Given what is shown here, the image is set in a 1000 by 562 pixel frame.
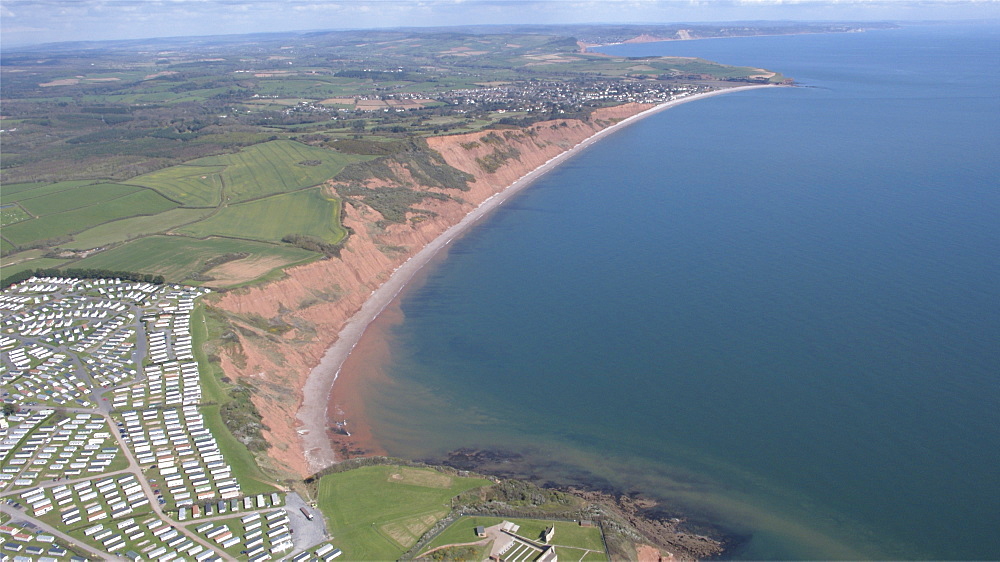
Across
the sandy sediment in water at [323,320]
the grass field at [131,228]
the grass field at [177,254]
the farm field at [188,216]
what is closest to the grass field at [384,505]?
the sandy sediment in water at [323,320]

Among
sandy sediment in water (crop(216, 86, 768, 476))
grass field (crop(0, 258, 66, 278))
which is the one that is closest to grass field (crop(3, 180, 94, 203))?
grass field (crop(0, 258, 66, 278))

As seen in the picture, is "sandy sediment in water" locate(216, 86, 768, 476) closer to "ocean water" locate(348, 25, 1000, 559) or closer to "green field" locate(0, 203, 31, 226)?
"ocean water" locate(348, 25, 1000, 559)

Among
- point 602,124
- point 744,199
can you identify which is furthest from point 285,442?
point 602,124

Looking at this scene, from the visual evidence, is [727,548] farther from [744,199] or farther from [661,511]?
[744,199]

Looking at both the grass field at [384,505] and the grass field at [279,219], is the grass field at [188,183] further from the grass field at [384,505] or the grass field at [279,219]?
the grass field at [384,505]

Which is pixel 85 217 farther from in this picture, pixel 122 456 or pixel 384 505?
pixel 384 505
